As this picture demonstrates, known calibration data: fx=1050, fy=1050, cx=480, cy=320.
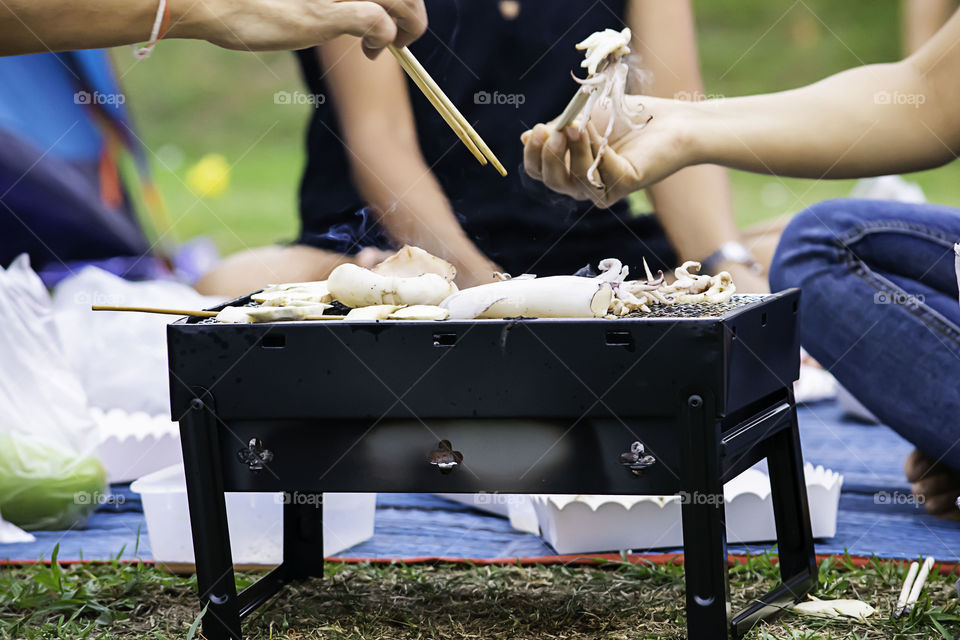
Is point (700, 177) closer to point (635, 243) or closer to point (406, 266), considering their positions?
point (635, 243)

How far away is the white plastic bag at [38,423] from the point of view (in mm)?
3242

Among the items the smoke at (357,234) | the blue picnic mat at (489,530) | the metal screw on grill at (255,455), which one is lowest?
the blue picnic mat at (489,530)

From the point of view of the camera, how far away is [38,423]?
3.44 m

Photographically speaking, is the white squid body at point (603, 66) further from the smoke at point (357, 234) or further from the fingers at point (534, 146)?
the smoke at point (357, 234)

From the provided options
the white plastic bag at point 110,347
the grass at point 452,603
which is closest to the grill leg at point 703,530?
the grass at point 452,603

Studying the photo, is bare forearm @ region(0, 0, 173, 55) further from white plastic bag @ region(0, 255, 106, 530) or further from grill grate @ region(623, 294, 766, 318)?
→ grill grate @ region(623, 294, 766, 318)

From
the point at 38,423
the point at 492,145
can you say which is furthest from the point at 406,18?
the point at 38,423

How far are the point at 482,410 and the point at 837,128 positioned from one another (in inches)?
78.0

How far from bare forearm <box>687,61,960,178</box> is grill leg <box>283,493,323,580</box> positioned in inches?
66.6

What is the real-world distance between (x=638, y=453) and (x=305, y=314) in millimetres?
714

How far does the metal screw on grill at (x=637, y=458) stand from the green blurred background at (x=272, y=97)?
1.95 meters

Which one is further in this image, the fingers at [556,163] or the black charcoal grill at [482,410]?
the fingers at [556,163]

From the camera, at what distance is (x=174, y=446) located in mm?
3572

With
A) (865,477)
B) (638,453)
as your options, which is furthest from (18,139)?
(865,477)
